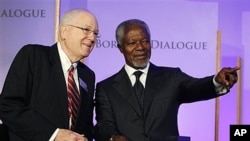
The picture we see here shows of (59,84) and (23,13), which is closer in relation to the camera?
(59,84)

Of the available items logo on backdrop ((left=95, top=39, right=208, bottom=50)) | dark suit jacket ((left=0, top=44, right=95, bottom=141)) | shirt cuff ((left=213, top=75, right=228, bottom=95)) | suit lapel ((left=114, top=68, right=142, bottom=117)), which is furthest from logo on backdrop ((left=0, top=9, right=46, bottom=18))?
shirt cuff ((left=213, top=75, right=228, bottom=95))

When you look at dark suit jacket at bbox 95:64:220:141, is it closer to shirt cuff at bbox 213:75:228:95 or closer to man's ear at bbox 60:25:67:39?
shirt cuff at bbox 213:75:228:95

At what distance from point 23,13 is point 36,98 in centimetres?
177

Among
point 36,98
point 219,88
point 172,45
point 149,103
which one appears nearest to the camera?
point 36,98

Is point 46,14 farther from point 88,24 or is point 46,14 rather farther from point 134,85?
point 88,24

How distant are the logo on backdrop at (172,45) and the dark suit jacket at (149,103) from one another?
42.6 inches

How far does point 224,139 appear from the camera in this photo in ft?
12.1

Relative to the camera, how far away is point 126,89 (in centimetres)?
264

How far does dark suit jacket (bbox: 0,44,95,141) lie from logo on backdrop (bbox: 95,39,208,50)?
143cm

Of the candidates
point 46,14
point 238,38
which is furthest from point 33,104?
point 238,38

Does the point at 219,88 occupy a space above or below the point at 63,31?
below

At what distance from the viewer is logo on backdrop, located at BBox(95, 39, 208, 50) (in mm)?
3722

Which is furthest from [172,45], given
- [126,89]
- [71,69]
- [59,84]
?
[59,84]

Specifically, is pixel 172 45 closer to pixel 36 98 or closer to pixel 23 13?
pixel 23 13
